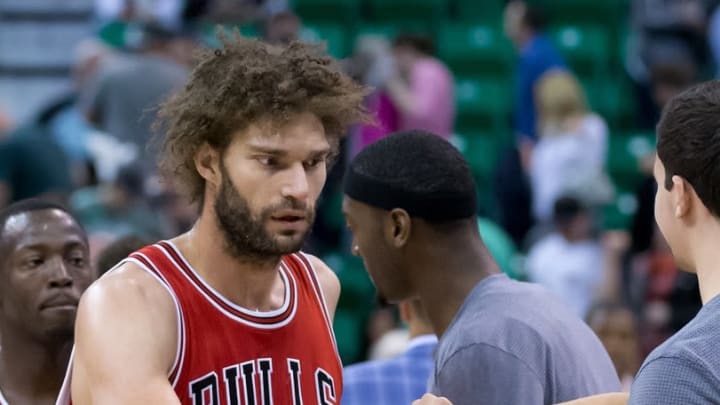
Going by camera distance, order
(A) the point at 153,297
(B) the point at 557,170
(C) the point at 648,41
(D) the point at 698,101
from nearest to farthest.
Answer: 1. (D) the point at 698,101
2. (A) the point at 153,297
3. (B) the point at 557,170
4. (C) the point at 648,41

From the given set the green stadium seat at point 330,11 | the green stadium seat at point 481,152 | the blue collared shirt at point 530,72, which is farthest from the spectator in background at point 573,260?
the green stadium seat at point 330,11

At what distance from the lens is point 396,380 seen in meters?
5.12

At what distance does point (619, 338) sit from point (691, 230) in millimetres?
4332

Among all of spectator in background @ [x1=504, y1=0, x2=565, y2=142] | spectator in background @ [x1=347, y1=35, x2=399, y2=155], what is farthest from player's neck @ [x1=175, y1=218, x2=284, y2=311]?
spectator in background @ [x1=504, y1=0, x2=565, y2=142]

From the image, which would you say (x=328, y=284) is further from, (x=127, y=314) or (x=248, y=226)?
(x=127, y=314)

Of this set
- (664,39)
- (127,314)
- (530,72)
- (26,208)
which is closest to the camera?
(127,314)

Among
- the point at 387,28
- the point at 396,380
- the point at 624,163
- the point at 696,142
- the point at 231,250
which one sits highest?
the point at 387,28

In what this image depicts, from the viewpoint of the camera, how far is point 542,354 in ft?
12.6

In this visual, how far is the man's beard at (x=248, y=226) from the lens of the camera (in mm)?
3771

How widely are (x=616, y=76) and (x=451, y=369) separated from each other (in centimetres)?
919

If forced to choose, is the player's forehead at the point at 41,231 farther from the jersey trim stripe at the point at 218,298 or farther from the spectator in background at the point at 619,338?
the spectator in background at the point at 619,338

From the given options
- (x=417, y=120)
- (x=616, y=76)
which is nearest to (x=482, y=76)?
(x=616, y=76)

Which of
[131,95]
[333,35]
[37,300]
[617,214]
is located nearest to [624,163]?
[617,214]

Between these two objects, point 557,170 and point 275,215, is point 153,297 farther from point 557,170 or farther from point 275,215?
point 557,170
